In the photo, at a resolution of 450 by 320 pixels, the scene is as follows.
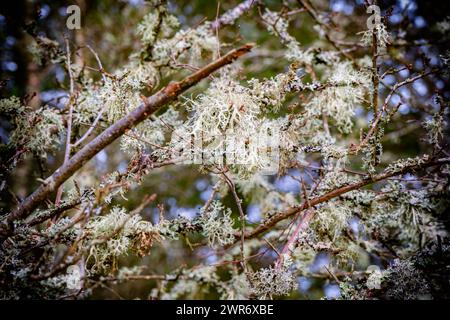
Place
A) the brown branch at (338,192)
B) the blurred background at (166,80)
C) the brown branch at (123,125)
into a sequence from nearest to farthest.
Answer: the brown branch at (123,125) < the brown branch at (338,192) < the blurred background at (166,80)

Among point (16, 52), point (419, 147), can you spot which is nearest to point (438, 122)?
point (419, 147)

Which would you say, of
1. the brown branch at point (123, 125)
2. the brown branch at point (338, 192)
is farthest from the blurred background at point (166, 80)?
the brown branch at point (123, 125)

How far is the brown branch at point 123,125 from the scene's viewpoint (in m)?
1.32

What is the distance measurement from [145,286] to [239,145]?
433cm

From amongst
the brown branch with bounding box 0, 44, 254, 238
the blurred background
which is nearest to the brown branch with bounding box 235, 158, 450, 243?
the brown branch with bounding box 0, 44, 254, 238

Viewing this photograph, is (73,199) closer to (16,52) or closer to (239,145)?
(239,145)

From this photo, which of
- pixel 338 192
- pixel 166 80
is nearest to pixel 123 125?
pixel 338 192

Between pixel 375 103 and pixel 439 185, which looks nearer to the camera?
pixel 375 103

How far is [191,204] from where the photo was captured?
16.3ft

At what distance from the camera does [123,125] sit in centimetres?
140

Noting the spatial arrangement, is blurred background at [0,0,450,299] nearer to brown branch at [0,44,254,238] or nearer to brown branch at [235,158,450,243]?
brown branch at [235,158,450,243]

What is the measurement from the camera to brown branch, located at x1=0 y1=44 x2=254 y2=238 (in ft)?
4.34

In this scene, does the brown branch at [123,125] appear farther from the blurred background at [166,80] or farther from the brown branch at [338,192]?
the blurred background at [166,80]
